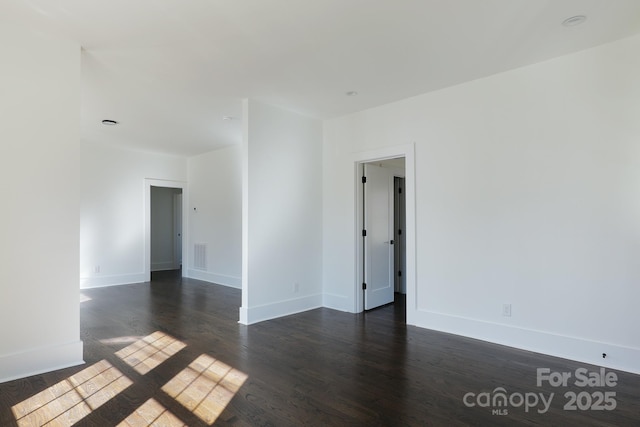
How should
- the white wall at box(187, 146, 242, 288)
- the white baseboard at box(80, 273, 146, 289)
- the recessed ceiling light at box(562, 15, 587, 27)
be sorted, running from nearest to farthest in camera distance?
the recessed ceiling light at box(562, 15, 587, 27) < the white baseboard at box(80, 273, 146, 289) < the white wall at box(187, 146, 242, 288)

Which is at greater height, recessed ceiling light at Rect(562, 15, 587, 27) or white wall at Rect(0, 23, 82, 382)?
recessed ceiling light at Rect(562, 15, 587, 27)

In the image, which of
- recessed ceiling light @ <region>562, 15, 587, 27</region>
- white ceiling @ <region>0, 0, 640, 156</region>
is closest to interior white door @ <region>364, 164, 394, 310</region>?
white ceiling @ <region>0, 0, 640, 156</region>

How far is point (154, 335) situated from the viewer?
3.86 metres

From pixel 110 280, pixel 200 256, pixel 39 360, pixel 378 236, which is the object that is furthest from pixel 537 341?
pixel 110 280

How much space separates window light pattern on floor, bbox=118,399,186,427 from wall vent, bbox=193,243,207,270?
5.28 m

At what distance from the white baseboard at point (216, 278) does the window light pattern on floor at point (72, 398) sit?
3.78 meters

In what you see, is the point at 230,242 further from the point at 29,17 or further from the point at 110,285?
the point at 29,17

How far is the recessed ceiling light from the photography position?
2.63 m

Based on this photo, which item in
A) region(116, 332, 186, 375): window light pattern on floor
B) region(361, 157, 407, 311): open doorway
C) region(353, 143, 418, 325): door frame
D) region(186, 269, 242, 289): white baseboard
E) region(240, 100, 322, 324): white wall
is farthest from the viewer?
region(186, 269, 242, 289): white baseboard

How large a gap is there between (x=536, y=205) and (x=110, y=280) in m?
7.18

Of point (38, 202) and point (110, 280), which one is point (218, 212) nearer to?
point (110, 280)

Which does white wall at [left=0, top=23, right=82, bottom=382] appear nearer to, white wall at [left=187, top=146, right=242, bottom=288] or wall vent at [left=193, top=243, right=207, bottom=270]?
white wall at [left=187, top=146, right=242, bottom=288]

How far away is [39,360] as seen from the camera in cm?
280

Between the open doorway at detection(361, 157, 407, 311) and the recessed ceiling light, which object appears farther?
the open doorway at detection(361, 157, 407, 311)
